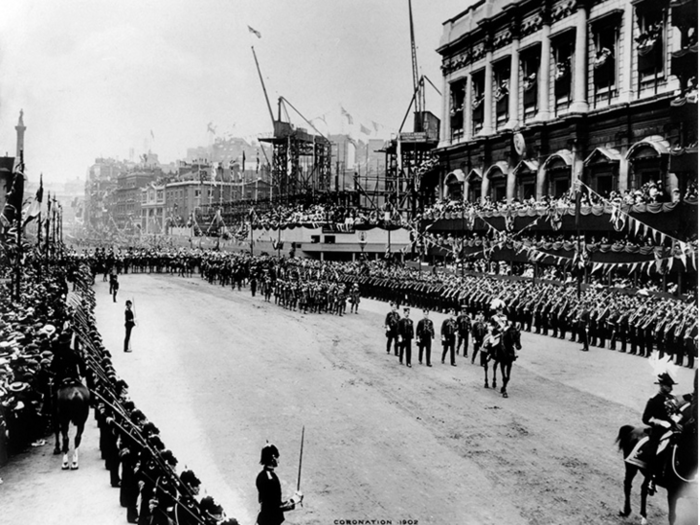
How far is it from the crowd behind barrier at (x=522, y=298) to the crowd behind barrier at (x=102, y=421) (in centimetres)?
1446

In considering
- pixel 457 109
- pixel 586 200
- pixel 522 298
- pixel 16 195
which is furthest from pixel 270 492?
pixel 457 109

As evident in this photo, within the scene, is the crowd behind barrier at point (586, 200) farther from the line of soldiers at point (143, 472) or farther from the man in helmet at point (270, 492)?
the man in helmet at point (270, 492)

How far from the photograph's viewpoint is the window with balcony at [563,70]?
1467 inches

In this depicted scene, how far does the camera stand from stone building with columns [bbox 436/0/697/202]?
30.0 metres

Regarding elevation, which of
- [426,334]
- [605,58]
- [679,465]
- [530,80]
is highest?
[530,80]

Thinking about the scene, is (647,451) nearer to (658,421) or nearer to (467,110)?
(658,421)

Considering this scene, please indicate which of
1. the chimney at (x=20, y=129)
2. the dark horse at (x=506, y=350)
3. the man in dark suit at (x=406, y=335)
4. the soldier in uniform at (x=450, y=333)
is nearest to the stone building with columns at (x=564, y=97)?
the soldier in uniform at (x=450, y=333)

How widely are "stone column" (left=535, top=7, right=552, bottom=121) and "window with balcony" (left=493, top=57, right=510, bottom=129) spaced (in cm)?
398

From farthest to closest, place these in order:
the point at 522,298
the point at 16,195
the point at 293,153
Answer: the point at 293,153, the point at 522,298, the point at 16,195

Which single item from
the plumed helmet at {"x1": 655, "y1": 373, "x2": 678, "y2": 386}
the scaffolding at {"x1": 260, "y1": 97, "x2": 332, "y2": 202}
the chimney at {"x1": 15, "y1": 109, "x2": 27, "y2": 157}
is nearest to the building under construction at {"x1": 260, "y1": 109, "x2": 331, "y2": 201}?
the scaffolding at {"x1": 260, "y1": 97, "x2": 332, "y2": 202}

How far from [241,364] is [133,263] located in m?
35.5

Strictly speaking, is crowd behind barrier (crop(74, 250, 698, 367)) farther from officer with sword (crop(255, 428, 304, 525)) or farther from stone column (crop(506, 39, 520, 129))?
officer with sword (crop(255, 428, 304, 525))

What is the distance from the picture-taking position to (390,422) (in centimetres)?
1243

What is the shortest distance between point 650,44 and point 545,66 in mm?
9468
